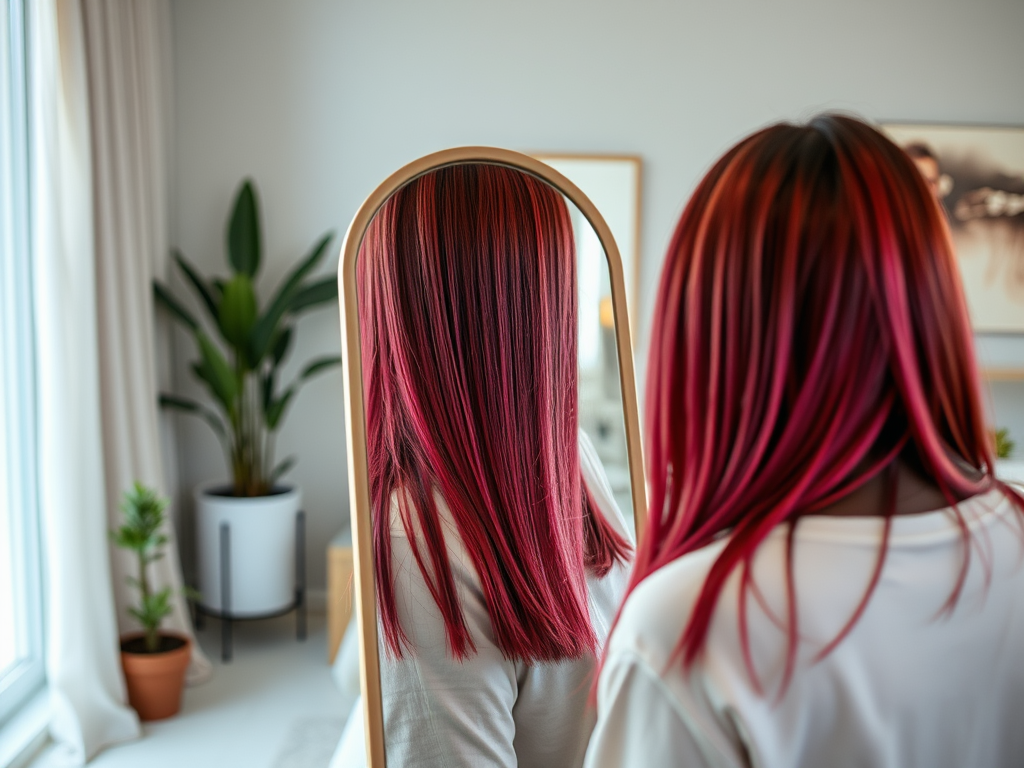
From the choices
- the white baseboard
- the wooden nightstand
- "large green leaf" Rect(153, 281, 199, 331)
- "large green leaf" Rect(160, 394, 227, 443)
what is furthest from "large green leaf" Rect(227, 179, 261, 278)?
the white baseboard

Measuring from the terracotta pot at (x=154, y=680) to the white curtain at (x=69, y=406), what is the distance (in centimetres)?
4

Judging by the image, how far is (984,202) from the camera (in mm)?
3180

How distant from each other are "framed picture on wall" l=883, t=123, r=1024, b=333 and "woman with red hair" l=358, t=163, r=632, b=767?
2683mm

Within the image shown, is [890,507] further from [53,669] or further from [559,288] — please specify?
[53,669]

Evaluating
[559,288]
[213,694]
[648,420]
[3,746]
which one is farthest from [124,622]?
[648,420]

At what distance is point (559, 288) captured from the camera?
3.27ft

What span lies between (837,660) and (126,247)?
8.22 ft

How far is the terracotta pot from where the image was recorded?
2336mm

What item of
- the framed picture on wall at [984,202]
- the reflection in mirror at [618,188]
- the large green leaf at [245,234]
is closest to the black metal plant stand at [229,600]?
the large green leaf at [245,234]

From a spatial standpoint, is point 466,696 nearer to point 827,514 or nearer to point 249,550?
point 827,514

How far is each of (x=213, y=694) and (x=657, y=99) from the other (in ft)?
8.12

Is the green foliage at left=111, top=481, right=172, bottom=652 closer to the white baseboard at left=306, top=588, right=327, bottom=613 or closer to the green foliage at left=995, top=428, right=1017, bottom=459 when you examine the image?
the white baseboard at left=306, top=588, right=327, bottom=613

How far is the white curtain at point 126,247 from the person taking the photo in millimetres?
2457

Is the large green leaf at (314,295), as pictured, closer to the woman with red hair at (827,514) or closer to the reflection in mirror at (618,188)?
the reflection in mirror at (618,188)
